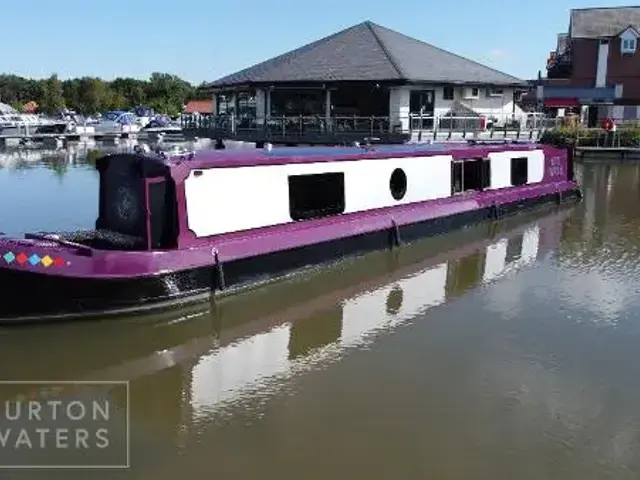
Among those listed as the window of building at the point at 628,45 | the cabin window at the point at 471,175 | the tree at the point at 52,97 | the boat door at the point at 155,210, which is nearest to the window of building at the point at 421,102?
the cabin window at the point at 471,175

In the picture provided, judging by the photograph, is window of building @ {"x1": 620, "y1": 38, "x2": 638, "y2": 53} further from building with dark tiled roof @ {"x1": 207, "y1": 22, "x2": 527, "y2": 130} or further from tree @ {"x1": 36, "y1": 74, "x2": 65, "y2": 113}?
tree @ {"x1": 36, "y1": 74, "x2": 65, "y2": 113}

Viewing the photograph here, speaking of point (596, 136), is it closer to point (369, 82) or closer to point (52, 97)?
point (369, 82)

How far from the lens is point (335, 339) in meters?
8.07

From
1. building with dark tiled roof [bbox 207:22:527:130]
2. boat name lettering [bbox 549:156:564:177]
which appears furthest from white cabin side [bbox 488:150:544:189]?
building with dark tiled roof [bbox 207:22:527:130]

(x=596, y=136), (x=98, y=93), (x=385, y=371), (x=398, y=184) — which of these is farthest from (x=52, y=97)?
(x=385, y=371)

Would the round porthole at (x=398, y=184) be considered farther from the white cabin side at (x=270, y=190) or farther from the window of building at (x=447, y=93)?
the window of building at (x=447, y=93)

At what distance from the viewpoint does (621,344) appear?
7793 millimetres

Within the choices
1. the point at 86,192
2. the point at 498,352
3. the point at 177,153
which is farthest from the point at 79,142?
the point at 498,352

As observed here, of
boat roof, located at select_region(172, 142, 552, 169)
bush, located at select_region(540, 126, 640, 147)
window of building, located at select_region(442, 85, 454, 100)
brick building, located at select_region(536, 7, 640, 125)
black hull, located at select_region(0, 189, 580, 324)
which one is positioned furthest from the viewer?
brick building, located at select_region(536, 7, 640, 125)

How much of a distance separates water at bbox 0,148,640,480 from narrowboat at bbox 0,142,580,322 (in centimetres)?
32

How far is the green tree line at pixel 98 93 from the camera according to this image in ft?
252

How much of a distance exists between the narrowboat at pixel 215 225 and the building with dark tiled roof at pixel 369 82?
14778 millimetres

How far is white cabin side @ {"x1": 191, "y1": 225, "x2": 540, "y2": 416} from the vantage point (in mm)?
6742

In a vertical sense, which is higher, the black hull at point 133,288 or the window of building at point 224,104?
the window of building at point 224,104
